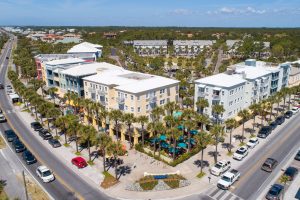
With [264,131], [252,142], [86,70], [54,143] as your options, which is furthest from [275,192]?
[86,70]

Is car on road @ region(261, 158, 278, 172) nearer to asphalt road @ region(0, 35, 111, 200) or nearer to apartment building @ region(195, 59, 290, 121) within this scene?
apartment building @ region(195, 59, 290, 121)

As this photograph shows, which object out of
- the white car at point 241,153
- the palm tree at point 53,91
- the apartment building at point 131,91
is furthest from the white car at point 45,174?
the palm tree at point 53,91

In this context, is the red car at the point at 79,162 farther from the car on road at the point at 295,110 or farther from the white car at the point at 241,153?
the car on road at the point at 295,110

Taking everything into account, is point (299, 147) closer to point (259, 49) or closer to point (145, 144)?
point (145, 144)

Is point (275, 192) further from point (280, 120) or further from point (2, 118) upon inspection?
point (2, 118)

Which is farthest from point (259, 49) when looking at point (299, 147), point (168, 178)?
point (168, 178)

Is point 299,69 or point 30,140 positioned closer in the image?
point 30,140
